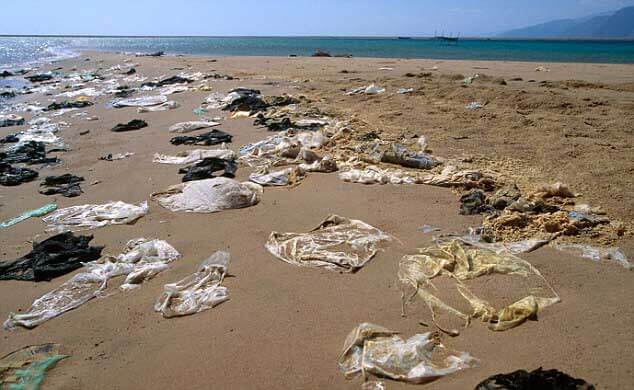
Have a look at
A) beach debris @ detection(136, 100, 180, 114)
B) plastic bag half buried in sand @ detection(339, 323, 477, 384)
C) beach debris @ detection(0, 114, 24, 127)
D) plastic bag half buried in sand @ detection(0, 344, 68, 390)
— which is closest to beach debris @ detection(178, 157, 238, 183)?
plastic bag half buried in sand @ detection(0, 344, 68, 390)

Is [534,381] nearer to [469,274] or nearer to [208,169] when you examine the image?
[469,274]

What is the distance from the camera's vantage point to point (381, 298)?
275 cm

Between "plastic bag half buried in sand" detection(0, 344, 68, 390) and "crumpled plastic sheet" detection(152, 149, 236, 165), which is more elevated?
"crumpled plastic sheet" detection(152, 149, 236, 165)

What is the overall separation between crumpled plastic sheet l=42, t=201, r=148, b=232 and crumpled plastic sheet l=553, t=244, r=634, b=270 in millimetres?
4276

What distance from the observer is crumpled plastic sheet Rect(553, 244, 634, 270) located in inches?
117

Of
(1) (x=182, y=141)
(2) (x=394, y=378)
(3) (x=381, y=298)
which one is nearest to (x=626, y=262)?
(3) (x=381, y=298)

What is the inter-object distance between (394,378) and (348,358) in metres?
0.29

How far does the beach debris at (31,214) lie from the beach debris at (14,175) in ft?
4.64

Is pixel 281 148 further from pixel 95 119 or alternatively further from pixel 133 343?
pixel 95 119

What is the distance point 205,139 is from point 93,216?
3089mm

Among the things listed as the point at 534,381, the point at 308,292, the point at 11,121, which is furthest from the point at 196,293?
the point at 11,121

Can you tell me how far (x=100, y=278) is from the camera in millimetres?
3129

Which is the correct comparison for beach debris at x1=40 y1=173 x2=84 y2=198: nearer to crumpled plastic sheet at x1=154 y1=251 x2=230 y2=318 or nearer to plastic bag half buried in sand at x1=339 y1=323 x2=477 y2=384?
crumpled plastic sheet at x1=154 y1=251 x2=230 y2=318

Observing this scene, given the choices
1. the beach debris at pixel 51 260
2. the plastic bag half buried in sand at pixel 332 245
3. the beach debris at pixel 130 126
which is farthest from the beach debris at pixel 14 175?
the plastic bag half buried in sand at pixel 332 245
